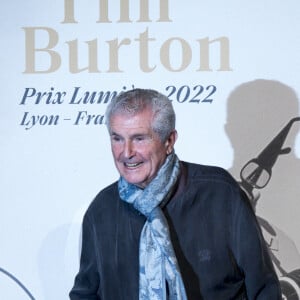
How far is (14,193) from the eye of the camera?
2.14 metres

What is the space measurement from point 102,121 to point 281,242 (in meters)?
0.66

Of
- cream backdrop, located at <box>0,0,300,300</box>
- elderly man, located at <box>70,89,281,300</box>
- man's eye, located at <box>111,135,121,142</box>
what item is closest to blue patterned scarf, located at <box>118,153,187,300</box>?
elderly man, located at <box>70,89,281,300</box>

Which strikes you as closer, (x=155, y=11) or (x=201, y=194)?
(x=201, y=194)

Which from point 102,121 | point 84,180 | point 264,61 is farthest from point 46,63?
point 264,61

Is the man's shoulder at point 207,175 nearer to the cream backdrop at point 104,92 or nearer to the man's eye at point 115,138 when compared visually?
the man's eye at point 115,138

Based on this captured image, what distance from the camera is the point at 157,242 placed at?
1562 millimetres

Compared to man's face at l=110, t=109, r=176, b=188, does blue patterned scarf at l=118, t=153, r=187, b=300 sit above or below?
below

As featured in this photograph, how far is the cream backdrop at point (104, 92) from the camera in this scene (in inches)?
82.1

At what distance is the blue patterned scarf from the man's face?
0.03 metres

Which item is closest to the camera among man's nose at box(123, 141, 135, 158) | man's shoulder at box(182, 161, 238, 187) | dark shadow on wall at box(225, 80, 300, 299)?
man's nose at box(123, 141, 135, 158)

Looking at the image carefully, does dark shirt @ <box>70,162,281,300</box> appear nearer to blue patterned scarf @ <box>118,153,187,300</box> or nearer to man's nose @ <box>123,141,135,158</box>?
blue patterned scarf @ <box>118,153,187,300</box>

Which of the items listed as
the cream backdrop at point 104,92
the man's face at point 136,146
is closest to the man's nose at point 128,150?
the man's face at point 136,146

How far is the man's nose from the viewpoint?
58.4 inches

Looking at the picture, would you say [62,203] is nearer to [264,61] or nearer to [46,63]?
[46,63]
